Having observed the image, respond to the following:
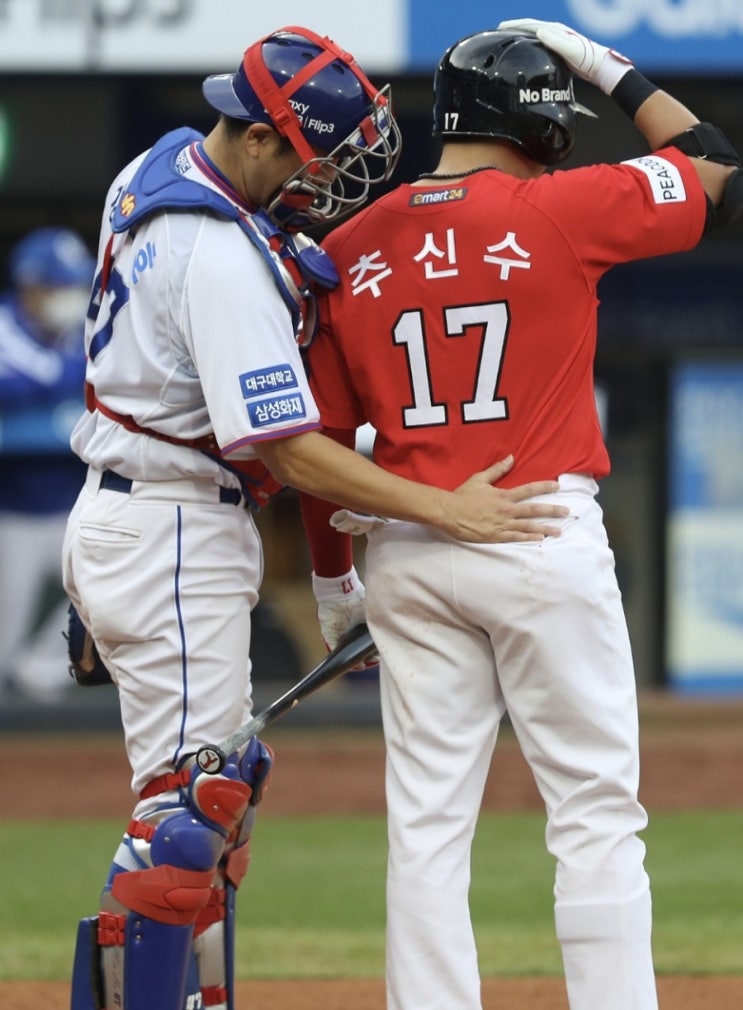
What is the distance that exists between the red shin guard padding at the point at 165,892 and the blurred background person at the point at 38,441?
5376 millimetres

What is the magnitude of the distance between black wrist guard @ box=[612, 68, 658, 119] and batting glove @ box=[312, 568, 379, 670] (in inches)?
43.6

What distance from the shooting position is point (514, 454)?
3336 mm

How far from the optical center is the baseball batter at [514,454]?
10.7 feet

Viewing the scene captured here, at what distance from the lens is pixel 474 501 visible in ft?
10.7

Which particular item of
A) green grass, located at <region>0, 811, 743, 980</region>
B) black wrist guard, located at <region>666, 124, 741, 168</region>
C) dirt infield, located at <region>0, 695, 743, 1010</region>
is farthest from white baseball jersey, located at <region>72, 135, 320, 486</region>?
dirt infield, located at <region>0, 695, 743, 1010</region>

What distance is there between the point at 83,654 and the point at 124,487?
475 mm

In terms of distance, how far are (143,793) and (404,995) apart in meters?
0.63

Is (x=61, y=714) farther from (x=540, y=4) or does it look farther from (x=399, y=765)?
(x=399, y=765)

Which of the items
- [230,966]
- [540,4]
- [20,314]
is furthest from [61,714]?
[230,966]

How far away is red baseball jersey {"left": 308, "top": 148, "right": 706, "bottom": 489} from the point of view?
3.26 m

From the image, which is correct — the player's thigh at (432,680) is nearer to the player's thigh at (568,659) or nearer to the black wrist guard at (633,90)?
the player's thigh at (568,659)

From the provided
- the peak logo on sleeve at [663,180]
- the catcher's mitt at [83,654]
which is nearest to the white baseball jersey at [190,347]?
the catcher's mitt at [83,654]

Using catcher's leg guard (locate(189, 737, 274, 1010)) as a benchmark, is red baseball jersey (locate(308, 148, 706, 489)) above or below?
above

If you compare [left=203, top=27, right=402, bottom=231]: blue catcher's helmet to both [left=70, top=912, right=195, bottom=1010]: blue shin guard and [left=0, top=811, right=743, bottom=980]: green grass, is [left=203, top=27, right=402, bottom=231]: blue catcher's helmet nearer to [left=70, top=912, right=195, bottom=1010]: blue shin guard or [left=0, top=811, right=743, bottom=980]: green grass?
[left=70, top=912, right=195, bottom=1010]: blue shin guard
